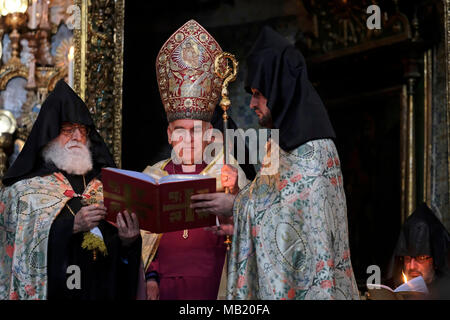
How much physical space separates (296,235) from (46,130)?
191 cm

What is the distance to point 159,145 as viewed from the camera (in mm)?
8508

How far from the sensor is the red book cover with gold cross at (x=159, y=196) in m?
4.80

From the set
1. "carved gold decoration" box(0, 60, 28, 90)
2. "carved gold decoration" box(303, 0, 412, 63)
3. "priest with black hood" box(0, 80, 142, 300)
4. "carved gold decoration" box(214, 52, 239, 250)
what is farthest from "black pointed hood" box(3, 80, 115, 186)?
"carved gold decoration" box(303, 0, 412, 63)

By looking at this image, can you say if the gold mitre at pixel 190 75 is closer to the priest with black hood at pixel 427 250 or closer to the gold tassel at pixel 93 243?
the gold tassel at pixel 93 243

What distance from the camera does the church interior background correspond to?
25.9ft

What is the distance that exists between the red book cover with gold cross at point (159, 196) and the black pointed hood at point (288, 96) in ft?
1.85

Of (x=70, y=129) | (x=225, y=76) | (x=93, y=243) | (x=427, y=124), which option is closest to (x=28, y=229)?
(x=93, y=243)

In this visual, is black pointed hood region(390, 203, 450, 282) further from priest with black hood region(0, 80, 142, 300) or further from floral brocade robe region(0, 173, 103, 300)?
floral brocade robe region(0, 173, 103, 300)

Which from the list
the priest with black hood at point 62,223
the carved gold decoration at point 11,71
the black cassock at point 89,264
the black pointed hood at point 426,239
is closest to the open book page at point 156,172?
the priest with black hood at point 62,223

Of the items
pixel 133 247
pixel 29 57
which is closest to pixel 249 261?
pixel 133 247

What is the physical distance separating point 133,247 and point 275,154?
4.00 feet

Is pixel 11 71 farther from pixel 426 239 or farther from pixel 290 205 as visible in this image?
pixel 290 205

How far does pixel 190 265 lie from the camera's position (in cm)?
567

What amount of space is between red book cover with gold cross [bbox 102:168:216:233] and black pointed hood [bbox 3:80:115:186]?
73 cm
